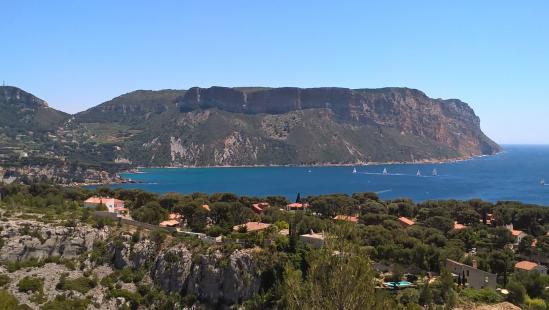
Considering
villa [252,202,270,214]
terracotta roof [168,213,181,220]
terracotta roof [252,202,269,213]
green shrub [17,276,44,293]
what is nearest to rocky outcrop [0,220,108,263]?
green shrub [17,276,44,293]

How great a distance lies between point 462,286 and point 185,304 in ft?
56.8

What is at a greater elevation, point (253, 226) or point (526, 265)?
point (253, 226)

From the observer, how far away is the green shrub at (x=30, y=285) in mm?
31953

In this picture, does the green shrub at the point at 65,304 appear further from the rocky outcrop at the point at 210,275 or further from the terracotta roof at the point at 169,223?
the terracotta roof at the point at 169,223

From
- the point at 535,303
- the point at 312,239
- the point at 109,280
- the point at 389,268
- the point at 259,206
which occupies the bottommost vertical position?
the point at 109,280

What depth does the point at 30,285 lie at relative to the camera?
32.1 metres

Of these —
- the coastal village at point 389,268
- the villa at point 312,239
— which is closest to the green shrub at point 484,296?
the coastal village at point 389,268

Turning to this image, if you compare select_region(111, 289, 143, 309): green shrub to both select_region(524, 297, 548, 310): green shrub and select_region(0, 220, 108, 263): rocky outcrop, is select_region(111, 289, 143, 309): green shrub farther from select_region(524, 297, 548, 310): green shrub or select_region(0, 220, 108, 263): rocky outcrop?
select_region(524, 297, 548, 310): green shrub

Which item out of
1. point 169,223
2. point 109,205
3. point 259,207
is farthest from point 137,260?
point 259,207

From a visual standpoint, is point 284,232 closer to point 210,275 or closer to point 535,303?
point 210,275

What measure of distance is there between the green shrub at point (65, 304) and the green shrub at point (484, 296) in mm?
22445

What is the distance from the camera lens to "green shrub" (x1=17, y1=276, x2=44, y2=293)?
32.0 metres

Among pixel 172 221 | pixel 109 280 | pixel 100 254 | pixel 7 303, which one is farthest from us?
pixel 172 221

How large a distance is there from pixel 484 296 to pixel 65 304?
2433cm
